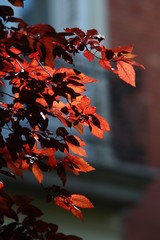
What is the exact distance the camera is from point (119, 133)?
8375 mm

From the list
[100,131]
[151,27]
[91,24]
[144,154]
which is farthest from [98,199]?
[100,131]

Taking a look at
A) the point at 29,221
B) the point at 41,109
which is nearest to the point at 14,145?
the point at 41,109

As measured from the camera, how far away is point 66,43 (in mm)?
2209

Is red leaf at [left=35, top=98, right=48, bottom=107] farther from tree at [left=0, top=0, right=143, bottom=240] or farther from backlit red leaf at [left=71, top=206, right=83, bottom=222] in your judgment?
backlit red leaf at [left=71, top=206, right=83, bottom=222]

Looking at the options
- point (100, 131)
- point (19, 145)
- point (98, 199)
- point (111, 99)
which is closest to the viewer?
point (19, 145)

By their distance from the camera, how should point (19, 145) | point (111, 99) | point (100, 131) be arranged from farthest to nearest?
point (111, 99) < point (100, 131) < point (19, 145)

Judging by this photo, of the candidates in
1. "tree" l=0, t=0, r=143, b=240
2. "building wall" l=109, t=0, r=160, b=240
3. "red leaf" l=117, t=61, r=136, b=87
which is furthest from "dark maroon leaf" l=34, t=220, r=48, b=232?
"building wall" l=109, t=0, r=160, b=240

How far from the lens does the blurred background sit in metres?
7.75

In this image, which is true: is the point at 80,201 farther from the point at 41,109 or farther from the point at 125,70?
the point at 125,70

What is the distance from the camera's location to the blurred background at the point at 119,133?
25.4ft

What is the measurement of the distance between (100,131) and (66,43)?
352 mm

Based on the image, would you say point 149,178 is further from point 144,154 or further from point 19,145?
point 19,145

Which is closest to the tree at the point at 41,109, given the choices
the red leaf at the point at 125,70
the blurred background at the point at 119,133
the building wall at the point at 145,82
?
the red leaf at the point at 125,70

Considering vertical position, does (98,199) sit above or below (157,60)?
below
